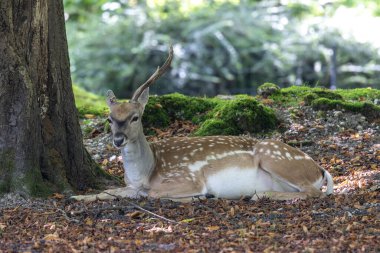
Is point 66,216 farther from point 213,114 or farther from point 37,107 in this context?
point 213,114

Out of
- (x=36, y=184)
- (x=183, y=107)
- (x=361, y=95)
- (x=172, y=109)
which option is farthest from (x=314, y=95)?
(x=36, y=184)

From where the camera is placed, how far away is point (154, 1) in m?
24.3

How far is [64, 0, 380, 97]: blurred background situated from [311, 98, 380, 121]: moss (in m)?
10.0

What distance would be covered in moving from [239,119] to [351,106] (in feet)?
5.37

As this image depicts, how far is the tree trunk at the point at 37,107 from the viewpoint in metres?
7.25

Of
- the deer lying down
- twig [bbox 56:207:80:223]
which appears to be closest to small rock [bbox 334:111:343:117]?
the deer lying down

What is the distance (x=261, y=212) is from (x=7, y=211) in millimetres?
2270

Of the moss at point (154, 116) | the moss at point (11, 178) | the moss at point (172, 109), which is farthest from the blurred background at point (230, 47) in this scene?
the moss at point (11, 178)

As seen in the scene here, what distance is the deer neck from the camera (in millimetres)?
7848

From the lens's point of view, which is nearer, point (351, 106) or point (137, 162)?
point (137, 162)

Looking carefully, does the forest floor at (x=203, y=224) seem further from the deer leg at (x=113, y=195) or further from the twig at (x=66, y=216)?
the deer leg at (x=113, y=195)

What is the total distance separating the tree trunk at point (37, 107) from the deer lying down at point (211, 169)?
52 centimetres

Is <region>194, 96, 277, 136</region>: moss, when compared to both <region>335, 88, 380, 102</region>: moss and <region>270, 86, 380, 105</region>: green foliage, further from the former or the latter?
<region>335, 88, 380, 102</region>: moss

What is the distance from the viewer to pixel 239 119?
10086mm
